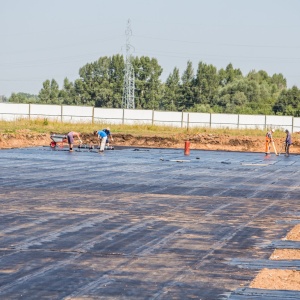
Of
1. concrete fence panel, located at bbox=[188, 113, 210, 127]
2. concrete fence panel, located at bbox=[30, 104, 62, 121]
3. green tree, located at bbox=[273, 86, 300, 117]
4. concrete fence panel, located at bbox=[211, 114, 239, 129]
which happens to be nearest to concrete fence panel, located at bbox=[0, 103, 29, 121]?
concrete fence panel, located at bbox=[30, 104, 62, 121]

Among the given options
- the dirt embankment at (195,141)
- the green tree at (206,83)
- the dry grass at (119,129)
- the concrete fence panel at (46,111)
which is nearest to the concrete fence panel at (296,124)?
the dry grass at (119,129)

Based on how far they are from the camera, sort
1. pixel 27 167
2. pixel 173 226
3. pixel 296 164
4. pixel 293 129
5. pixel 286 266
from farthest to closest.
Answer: pixel 293 129, pixel 296 164, pixel 27 167, pixel 173 226, pixel 286 266

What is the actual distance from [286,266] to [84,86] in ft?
367

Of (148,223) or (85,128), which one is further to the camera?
(85,128)

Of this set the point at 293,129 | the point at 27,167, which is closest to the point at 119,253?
the point at 27,167

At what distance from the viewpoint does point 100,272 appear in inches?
437

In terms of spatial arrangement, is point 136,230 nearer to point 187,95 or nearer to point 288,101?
point 288,101

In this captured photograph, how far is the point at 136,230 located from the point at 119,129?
53.0 m

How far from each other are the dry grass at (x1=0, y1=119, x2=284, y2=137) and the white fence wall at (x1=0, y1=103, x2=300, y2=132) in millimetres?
3321

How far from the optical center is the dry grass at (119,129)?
6412 cm

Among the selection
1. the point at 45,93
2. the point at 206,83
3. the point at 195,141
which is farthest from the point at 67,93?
the point at 195,141

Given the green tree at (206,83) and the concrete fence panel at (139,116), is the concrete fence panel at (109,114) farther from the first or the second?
the green tree at (206,83)

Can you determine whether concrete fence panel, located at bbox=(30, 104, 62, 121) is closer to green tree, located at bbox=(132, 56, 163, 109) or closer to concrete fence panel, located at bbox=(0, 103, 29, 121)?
concrete fence panel, located at bbox=(0, 103, 29, 121)

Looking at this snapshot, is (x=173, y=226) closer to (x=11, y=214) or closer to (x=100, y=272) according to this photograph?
(x=11, y=214)
